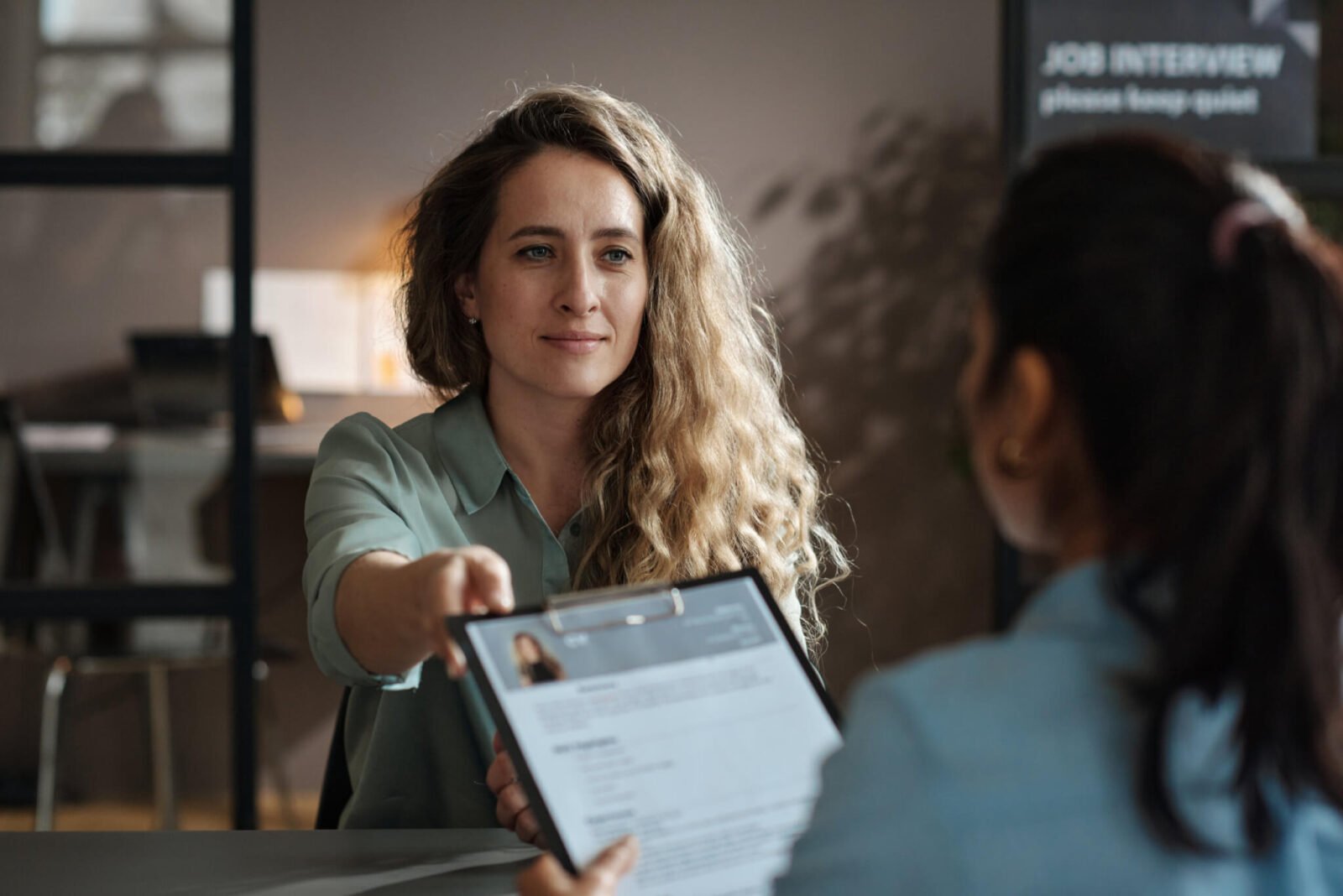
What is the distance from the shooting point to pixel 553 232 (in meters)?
1.47

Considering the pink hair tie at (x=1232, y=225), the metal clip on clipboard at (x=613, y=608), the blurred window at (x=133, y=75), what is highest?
the blurred window at (x=133, y=75)

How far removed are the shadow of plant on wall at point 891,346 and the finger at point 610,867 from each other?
338cm

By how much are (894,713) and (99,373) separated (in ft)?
8.99

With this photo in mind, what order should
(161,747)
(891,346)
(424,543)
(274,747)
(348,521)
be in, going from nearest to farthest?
1. (348,521)
2. (424,543)
3. (161,747)
4. (274,747)
5. (891,346)

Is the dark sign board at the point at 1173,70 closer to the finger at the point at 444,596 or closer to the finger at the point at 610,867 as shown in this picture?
the finger at the point at 444,596

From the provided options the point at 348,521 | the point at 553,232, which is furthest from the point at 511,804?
the point at 553,232

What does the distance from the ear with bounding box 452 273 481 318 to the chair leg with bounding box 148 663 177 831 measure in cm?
205

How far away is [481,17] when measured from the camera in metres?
4.15

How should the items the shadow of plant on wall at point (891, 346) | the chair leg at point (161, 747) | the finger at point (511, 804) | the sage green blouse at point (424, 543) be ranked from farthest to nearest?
1. the shadow of plant on wall at point (891, 346)
2. the chair leg at point (161, 747)
3. the sage green blouse at point (424, 543)
4. the finger at point (511, 804)

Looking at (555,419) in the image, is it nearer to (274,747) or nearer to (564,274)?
(564,274)

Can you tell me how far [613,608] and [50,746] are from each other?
259 cm

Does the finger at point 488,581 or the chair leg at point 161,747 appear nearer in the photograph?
the finger at point 488,581

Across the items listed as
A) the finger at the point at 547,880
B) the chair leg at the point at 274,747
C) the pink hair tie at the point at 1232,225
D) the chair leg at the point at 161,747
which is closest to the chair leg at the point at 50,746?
the chair leg at the point at 161,747

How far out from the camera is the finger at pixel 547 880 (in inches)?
32.1
